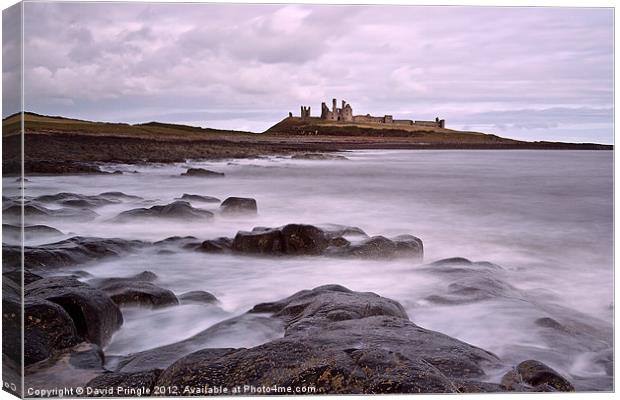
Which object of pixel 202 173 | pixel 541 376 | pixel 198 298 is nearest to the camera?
pixel 541 376

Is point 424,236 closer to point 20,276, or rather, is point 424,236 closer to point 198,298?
point 198,298

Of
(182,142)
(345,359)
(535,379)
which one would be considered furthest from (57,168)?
(535,379)

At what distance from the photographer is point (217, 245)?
652 cm

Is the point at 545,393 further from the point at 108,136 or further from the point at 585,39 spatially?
the point at 108,136

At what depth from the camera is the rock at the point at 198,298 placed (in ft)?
20.7

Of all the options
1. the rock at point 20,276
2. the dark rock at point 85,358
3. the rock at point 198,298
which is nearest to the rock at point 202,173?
the rock at point 198,298

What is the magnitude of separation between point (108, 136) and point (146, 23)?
95cm

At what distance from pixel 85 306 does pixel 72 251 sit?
0.49m

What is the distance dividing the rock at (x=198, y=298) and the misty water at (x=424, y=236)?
0.14 feet

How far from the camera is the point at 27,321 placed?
595 centimetres

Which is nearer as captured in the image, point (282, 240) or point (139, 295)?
point (139, 295)

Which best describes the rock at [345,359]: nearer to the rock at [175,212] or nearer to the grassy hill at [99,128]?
the rock at [175,212]

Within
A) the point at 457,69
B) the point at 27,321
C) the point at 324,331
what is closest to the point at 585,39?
the point at 457,69

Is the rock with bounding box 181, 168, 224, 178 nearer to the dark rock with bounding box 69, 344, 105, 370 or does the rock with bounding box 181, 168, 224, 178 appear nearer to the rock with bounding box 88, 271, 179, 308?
the rock with bounding box 88, 271, 179, 308
